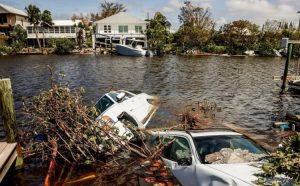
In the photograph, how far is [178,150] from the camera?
7.97m

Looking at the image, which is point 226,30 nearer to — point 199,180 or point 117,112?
point 117,112

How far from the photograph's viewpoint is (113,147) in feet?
35.6

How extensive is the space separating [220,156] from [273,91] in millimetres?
22753

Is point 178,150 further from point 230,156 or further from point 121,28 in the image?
point 121,28

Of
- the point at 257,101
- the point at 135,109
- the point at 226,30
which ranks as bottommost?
the point at 257,101

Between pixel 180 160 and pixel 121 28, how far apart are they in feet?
222

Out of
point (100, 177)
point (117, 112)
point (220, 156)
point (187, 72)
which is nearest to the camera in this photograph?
point (220, 156)

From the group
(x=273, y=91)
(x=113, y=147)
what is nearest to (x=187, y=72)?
(x=273, y=91)

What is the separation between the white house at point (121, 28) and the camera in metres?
72.5

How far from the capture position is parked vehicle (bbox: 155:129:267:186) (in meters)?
6.11

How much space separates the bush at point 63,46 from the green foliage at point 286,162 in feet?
211

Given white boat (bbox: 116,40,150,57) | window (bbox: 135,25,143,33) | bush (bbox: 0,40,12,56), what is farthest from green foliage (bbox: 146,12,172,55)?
bush (bbox: 0,40,12,56)

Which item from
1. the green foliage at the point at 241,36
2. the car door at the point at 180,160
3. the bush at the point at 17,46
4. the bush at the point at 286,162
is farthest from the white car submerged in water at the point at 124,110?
the bush at the point at 17,46

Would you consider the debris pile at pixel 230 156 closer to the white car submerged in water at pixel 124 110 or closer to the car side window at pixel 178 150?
the car side window at pixel 178 150
